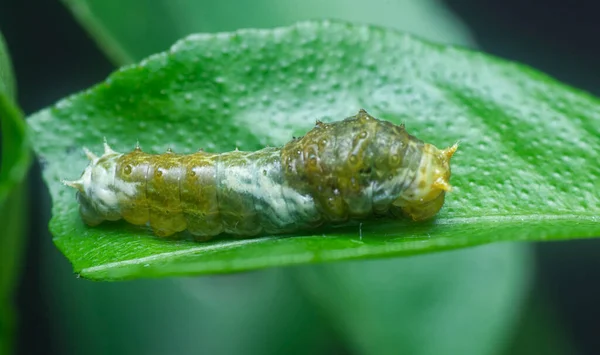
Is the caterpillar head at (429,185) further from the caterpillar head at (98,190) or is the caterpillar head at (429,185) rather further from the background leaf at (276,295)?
the caterpillar head at (98,190)

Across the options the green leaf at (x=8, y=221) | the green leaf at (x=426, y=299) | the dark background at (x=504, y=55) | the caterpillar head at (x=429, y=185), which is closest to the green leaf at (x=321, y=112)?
the caterpillar head at (x=429, y=185)

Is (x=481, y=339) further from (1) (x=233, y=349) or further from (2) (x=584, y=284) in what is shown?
(2) (x=584, y=284)

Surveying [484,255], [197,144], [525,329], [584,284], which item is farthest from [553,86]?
[584,284]

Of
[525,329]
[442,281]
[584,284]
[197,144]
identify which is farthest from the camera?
[584,284]

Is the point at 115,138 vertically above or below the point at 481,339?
above

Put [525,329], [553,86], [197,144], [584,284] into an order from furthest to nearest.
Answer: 1. [584,284]
2. [525,329]
3. [197,144]
4. [553,86]

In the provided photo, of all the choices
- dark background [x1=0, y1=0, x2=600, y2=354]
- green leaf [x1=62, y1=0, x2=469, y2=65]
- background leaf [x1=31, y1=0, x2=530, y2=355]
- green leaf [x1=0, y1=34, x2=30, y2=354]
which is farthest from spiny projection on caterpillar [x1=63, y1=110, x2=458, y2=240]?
dark background [x1=0, y1=0, x2=600, y2=354]

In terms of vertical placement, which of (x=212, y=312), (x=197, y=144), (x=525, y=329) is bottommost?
(x=525, y=329)
